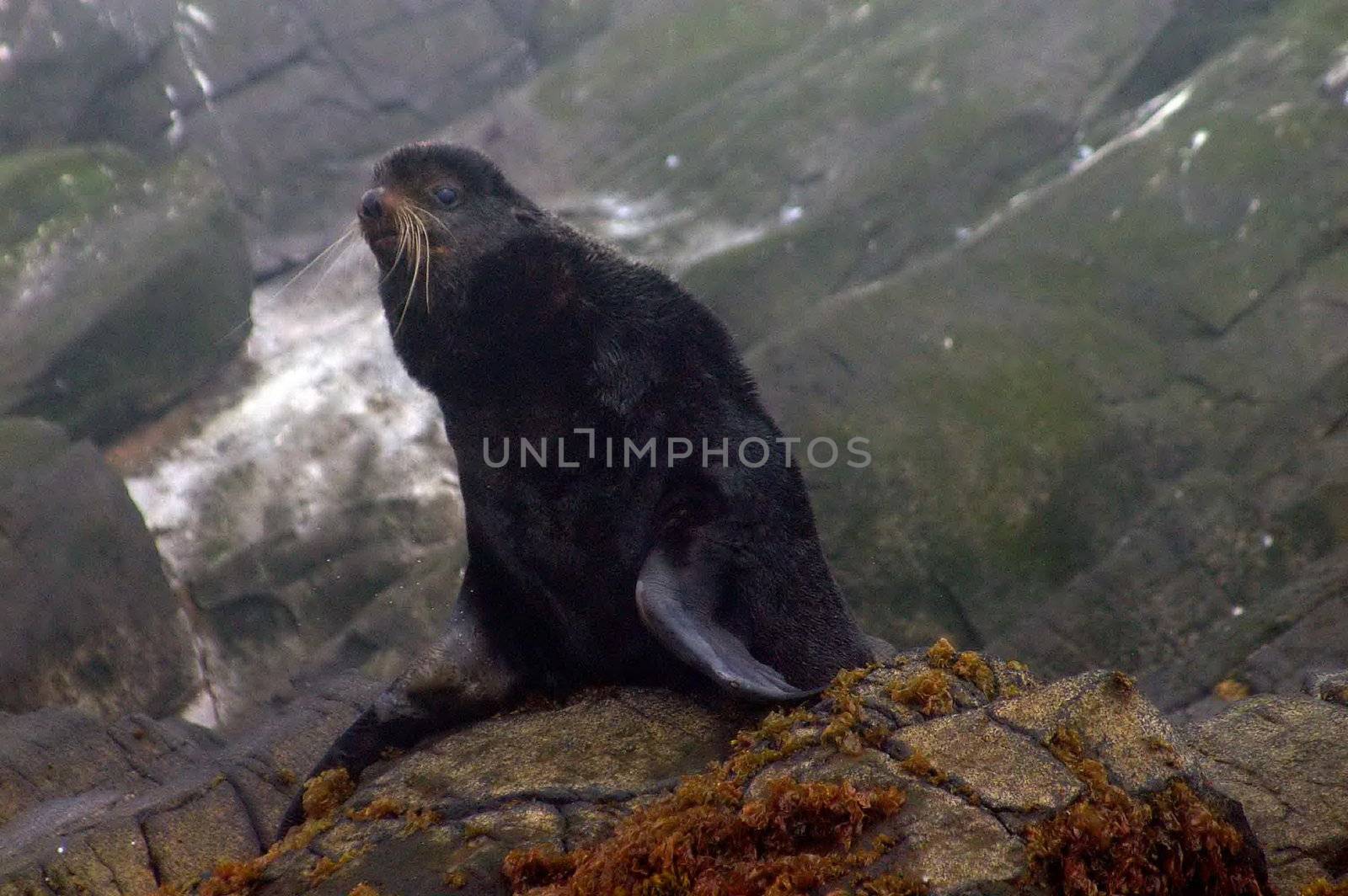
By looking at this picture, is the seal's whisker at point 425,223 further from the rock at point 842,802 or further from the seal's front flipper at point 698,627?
the rock at point 842,802

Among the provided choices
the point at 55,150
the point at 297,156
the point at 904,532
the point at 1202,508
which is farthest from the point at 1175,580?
the point at 297,156

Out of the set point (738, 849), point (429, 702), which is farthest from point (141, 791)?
point (738, 849)

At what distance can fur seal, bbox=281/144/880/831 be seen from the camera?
3.04 m

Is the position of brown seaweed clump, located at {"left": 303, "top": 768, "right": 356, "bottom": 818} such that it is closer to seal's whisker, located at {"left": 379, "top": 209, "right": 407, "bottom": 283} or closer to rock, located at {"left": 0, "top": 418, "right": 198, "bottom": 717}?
seal's whisker, located at {"left": 379, "top": 209, "right": 407, "bottom": 283}

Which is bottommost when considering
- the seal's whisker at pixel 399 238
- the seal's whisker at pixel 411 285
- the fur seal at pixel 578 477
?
the fur seal at pixel 578 477

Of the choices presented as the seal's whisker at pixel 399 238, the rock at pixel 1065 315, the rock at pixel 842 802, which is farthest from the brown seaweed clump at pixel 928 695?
the rock at pixel 1065 315

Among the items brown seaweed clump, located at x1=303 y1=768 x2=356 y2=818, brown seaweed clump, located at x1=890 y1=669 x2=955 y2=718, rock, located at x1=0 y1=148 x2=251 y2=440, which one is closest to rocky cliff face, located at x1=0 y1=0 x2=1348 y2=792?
rock, located at x1=0 y1=148 x2=251 y2=440

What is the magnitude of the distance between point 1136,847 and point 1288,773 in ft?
3.61

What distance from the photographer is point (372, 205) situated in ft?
11.3

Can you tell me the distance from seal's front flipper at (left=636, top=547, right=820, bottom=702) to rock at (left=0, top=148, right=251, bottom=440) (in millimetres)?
6744

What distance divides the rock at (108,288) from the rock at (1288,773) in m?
7.68

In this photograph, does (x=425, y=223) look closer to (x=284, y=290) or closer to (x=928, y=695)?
(x=928, y=695)

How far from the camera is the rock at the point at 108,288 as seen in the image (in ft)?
26.5

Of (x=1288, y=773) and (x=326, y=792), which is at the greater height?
(x=326, y=792)
